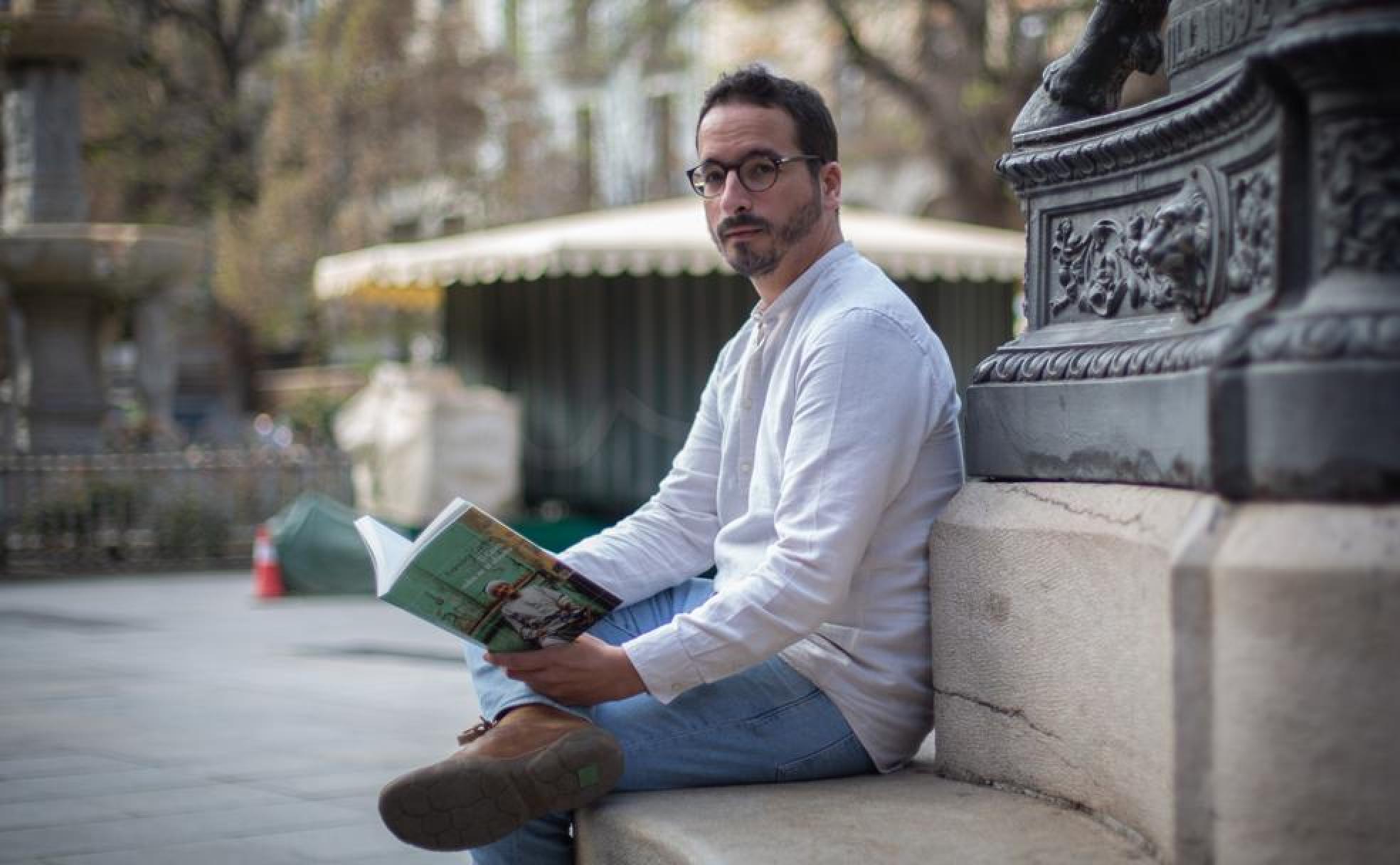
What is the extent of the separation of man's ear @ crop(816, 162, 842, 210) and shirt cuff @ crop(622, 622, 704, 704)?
95cm

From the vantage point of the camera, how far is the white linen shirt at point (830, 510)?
10.6 feet

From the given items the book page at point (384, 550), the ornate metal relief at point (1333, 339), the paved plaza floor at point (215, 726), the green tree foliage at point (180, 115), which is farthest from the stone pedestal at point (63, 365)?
the ornate metal relief at point (1333, 339)

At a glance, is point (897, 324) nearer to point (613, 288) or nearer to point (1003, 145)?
point (613, 288)

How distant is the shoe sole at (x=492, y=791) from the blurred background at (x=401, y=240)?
9715mm

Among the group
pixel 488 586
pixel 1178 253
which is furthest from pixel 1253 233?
pixel 488 586

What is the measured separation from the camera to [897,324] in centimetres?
338

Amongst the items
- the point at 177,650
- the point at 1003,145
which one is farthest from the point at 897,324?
the point at 1003,145

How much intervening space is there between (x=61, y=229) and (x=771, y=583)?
45.4 ft

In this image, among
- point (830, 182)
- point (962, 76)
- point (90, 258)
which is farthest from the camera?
point (962, 76)

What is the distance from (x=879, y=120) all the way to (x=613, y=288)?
14082mm

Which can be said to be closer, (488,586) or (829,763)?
(488,586)

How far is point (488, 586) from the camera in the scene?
313 cm

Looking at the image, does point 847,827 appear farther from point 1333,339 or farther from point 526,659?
point 1333,339

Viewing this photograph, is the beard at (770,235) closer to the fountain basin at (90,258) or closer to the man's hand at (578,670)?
the man's hand at (578,670)
